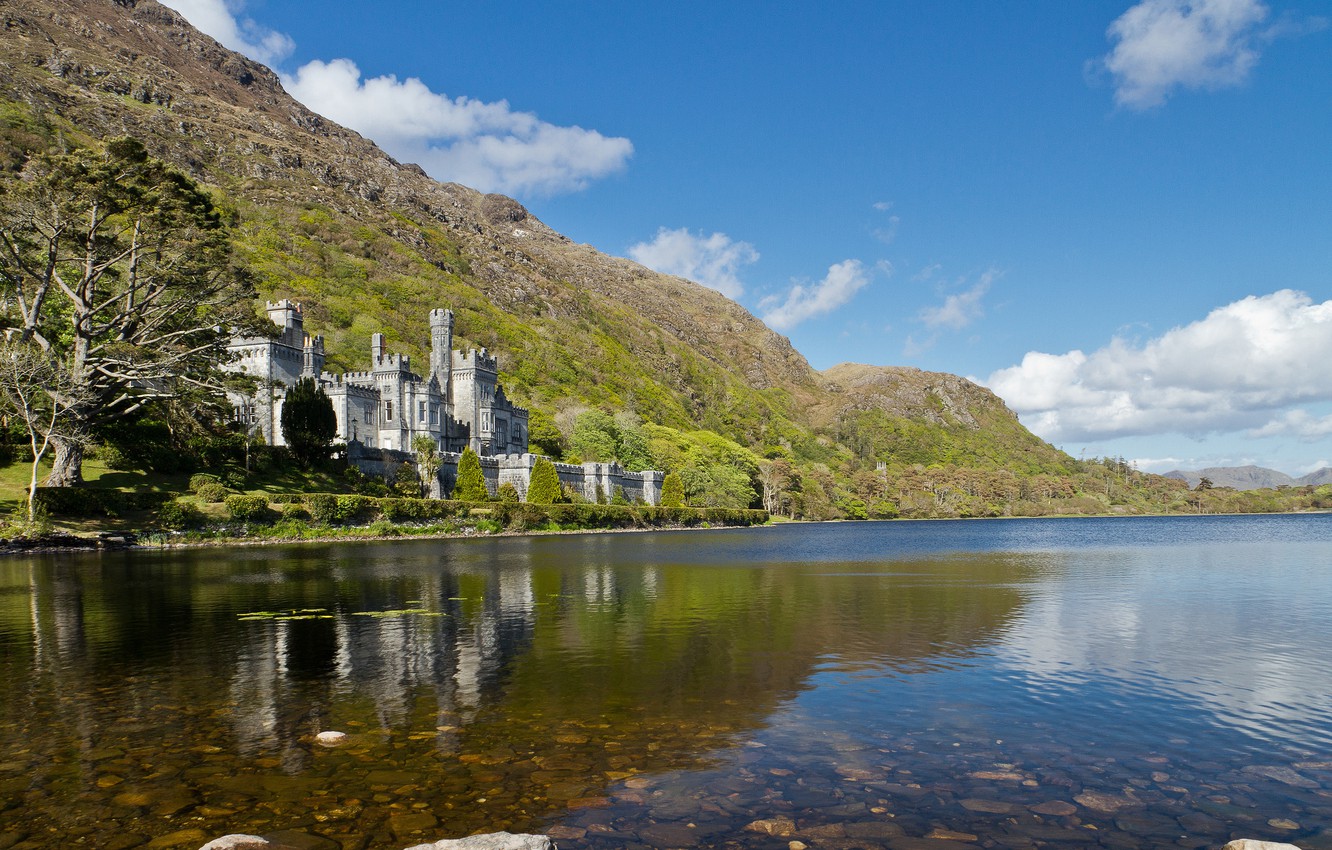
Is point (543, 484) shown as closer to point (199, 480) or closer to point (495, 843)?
point (199, 480)

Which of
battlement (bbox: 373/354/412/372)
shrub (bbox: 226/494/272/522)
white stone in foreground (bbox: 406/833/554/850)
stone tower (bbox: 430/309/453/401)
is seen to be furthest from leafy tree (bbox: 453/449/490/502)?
white stone in foreground (bbox: 406/833/554/850)

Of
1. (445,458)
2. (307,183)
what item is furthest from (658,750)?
(307,183)

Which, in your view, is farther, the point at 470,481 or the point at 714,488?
the point at 714,488

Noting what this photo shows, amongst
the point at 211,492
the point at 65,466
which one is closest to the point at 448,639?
the point at 65,466

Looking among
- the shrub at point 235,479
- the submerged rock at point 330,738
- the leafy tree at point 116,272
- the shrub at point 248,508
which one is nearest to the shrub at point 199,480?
the shrub at point 235,479

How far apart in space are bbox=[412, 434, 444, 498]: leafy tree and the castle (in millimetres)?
1011

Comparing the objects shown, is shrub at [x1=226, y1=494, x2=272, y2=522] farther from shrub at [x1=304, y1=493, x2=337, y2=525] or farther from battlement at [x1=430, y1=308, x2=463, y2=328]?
battlement at [x1=430, y1=308, x2=463, y2=328]

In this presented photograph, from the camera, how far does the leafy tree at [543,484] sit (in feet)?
262

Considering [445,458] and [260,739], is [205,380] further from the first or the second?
[260,739]

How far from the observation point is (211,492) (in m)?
53.9

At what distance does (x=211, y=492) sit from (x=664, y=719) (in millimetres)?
51237

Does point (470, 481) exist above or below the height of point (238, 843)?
above

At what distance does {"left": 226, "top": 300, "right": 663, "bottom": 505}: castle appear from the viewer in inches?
2911

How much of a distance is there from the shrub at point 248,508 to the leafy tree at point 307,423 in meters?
12.3
